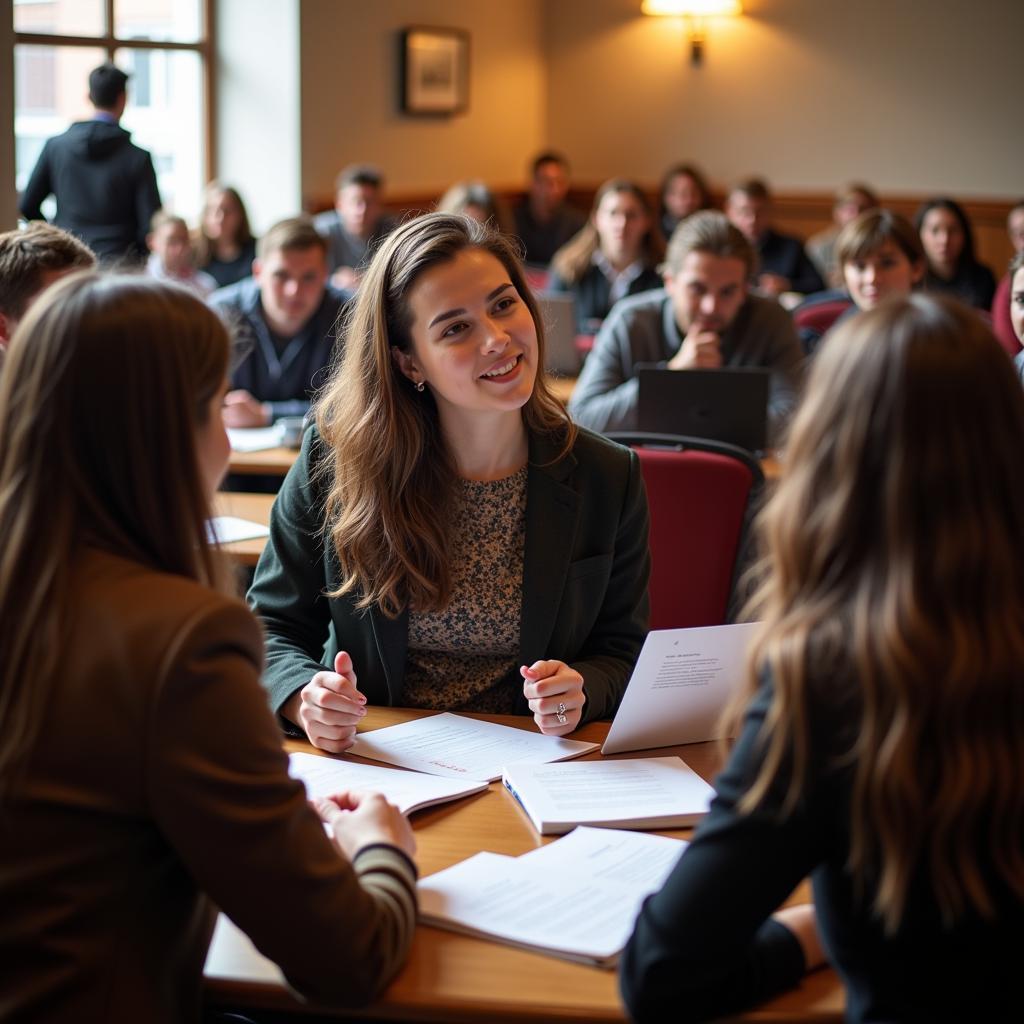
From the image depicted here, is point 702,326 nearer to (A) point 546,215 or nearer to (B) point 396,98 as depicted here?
(B) point 396,98

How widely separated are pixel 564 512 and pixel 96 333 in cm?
98

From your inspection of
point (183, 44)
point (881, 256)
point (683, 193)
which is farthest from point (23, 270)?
point (683, 193)

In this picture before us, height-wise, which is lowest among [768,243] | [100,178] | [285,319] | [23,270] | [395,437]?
[395,437]

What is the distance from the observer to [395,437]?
6.52 feet

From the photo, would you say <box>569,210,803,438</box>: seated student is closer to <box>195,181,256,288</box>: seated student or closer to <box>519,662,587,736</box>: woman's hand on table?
<box>519,662,587,736</box>: woman's hand on table

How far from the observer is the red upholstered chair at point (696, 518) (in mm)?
2498

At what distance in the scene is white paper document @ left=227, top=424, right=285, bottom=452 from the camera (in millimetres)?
3632

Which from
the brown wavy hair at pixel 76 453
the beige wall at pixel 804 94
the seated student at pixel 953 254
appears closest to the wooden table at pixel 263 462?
the brown wavy hair at pixel 76 453

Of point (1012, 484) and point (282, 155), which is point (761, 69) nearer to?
point (282, 155)

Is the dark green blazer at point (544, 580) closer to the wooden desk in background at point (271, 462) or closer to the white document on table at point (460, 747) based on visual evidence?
the white document on table at point (460, 747)

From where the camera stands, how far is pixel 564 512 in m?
1.97

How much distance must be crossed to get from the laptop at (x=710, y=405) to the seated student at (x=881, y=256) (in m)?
0.89

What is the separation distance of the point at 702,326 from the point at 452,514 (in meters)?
2.27

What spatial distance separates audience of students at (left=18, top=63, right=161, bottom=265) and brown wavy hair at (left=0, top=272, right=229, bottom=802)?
4275 mm
